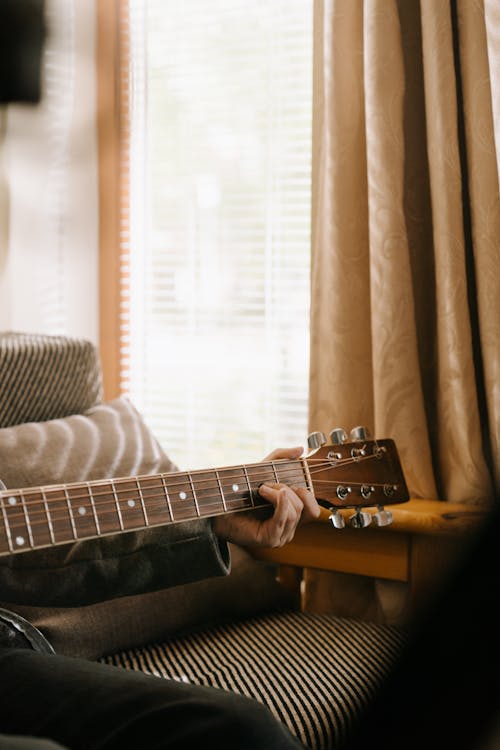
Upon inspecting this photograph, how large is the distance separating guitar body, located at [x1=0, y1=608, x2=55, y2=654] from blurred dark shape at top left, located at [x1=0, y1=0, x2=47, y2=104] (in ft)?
4.22

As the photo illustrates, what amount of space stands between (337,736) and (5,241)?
1334mm

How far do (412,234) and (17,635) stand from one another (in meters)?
1.00

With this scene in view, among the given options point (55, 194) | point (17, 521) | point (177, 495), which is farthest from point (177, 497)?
point (55, 194)

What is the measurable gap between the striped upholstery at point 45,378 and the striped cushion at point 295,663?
0.42 meters

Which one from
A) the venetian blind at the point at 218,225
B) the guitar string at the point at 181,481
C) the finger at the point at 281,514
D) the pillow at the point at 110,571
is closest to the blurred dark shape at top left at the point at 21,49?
the venetian blind at the point at 218,225

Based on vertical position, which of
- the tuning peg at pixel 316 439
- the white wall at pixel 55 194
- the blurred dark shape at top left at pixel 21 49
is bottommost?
the tuning peg at pixel 316 439

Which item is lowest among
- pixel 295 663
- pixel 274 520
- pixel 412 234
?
pixel 295 663

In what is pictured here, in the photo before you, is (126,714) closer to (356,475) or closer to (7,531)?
(7,531)

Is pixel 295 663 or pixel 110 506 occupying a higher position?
pixel 110 506

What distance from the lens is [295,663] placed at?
3.88 feet

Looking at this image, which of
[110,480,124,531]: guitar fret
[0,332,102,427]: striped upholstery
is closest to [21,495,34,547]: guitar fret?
[110,480,124,531]: guitar fret

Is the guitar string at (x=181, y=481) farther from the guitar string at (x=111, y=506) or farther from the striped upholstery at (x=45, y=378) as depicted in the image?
the striped upholstery at (x=45, y=378)

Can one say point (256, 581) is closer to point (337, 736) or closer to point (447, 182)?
point (337, 736)

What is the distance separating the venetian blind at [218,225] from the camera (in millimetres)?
1869
